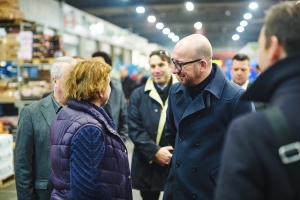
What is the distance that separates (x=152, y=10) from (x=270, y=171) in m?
15.8

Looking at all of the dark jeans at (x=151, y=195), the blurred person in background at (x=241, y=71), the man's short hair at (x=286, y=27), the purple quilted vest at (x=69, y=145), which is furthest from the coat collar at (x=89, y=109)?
the blurred person in background at (x=241, y=71)

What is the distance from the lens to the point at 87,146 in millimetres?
2023

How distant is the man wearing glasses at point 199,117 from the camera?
2320 mm

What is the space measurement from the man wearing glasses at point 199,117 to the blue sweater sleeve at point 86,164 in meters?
0.62

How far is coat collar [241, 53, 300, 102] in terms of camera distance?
111 cm

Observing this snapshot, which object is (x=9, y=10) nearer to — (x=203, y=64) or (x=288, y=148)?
(x=203, y=64)

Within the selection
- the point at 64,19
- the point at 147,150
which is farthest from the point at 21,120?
the point at 64,19

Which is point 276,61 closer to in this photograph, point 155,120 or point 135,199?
point 155,120

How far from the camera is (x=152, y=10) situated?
53.2 ft

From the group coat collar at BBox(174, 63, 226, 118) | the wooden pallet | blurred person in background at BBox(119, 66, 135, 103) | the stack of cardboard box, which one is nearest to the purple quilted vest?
coat collar at BBox(174, 63, 226, 118)

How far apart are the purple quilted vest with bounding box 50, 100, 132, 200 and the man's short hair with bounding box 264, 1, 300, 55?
4.07ft

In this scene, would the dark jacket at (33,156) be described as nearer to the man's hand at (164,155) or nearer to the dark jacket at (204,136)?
the dark jacket at (204,136)

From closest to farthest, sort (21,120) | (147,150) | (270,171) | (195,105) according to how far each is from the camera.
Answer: (270,171) < (195,105) < (21,120) < (147,150)

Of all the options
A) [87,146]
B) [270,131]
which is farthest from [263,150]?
[87,146]
